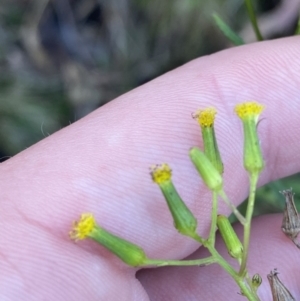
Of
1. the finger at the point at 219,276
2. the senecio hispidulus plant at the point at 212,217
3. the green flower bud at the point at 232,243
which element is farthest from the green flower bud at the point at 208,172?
the finger at the point at 219,276

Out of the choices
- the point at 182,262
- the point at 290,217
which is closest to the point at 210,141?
the point at 182,262

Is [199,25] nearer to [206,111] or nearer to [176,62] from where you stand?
[176,62]

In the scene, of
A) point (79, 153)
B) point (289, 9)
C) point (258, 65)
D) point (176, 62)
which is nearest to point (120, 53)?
point (176, 62)

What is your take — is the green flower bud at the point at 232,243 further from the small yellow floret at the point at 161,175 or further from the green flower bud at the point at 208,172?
the small yellow floret at the point at 161,175

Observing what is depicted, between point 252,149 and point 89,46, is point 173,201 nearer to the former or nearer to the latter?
point 252,149

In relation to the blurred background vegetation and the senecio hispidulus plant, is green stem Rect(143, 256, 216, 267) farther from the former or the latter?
the blurred background vegetation

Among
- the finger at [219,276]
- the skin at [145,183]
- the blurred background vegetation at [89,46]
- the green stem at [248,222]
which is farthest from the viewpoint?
the blurred background vegetation at [89,46]

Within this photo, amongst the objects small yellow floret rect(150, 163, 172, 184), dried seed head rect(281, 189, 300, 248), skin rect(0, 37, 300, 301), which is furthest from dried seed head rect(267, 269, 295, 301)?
small yellow floret rect(150, 163, 172, 184)
